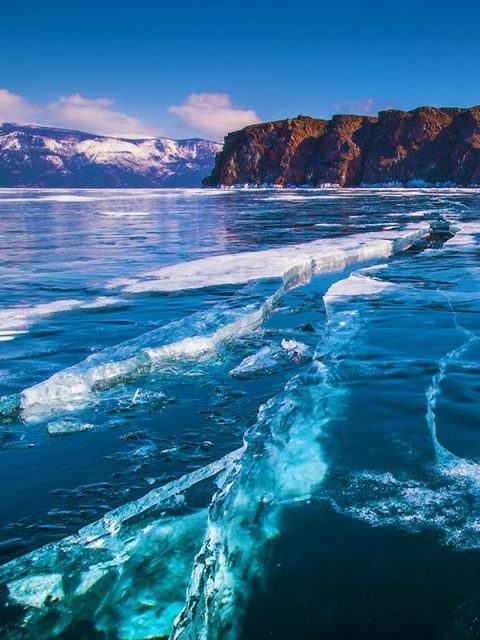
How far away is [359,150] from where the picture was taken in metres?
127

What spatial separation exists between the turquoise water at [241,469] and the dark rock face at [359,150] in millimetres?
106449

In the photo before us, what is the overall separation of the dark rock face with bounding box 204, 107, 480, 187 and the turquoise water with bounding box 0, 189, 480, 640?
106 meters

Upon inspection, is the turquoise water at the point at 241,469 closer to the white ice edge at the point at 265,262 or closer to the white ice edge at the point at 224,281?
the white ice edge at the point at 224,281

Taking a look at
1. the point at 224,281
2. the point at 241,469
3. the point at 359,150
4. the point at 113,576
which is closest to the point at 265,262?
the point at 224,281

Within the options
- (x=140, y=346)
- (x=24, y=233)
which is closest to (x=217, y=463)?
(x=140, y=346)

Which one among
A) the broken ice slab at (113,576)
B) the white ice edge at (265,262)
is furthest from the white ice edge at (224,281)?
A: the broken ice slab at (113,576)

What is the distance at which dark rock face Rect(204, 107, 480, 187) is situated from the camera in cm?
10981

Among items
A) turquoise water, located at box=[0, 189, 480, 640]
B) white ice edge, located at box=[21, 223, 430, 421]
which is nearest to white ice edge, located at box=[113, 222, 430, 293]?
white ice edge, located at box=[21, 223, 430, 421]

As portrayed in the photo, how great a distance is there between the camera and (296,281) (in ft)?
30.1

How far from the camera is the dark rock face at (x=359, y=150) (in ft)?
360

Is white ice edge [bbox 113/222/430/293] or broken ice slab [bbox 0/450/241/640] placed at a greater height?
white ice edge [bbox 113/222/430/293]

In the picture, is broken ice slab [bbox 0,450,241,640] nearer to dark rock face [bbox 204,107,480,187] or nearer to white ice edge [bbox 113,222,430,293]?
white ice edge [bbox 113,222,430,293]

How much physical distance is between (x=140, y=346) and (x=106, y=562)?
2839 mm

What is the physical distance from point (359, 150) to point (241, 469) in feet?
440
